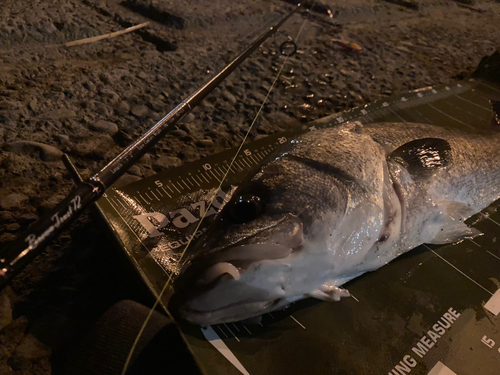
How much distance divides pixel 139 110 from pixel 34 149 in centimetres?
79

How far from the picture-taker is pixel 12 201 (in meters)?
1.71

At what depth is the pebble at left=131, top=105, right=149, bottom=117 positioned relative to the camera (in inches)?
96.7

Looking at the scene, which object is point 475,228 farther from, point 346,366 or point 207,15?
point 207,15

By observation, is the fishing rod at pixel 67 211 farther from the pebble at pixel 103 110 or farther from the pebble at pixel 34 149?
the pebble at pixel 103 110

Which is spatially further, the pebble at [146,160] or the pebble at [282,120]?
the pebble at [282,120]

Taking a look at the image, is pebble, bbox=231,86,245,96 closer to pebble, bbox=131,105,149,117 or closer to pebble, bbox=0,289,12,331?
pebble, bbox=131,105,149,117

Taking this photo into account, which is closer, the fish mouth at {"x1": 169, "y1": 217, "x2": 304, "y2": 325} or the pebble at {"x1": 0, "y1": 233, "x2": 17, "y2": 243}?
the fish mouth at {"x1": 169, "y1": 217, "x2": 304, "y2": 325}

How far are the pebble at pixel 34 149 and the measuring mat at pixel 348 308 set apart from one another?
0.67 metres

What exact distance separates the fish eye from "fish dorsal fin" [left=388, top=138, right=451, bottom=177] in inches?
34.7

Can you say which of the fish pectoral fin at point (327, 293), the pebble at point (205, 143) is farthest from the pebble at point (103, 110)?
the fish pectoral fin at point (327, 293)

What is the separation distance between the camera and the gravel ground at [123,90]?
1.41 m

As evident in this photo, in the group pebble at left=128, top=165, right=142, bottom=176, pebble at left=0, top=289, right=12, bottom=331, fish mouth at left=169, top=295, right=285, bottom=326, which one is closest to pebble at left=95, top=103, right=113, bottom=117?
pebble at left=128, top=165, right=142, bottom=176

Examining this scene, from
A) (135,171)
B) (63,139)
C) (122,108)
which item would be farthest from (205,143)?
(63,139)

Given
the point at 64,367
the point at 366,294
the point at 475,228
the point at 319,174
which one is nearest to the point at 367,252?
the point at 366,294
